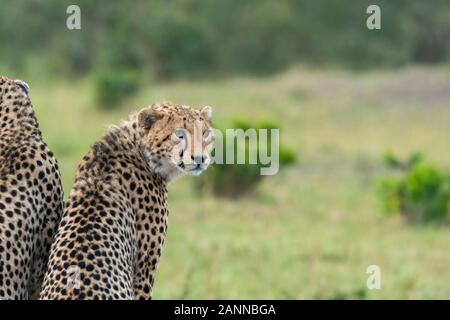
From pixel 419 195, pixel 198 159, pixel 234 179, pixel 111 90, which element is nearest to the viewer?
pixel 198 159

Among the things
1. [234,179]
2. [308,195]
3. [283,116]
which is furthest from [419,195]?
[283,116]

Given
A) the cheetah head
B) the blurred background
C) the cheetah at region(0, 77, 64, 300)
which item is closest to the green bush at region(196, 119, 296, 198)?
the blurred background

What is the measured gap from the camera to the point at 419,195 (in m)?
12.3

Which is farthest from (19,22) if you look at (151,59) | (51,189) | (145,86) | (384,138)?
(51,189)

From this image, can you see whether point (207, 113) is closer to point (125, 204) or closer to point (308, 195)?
point (125, 204)

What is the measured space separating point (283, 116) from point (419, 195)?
316 inches

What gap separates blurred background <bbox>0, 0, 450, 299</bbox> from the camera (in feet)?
33.1

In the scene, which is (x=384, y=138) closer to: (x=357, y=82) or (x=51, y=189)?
(x=357, y=82)

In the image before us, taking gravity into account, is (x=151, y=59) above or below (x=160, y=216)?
above

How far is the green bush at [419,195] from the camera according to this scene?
40.1 ft

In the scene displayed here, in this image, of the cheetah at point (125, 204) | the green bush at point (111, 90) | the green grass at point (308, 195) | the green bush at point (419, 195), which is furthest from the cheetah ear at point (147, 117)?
the green bush at point (111, 90)
